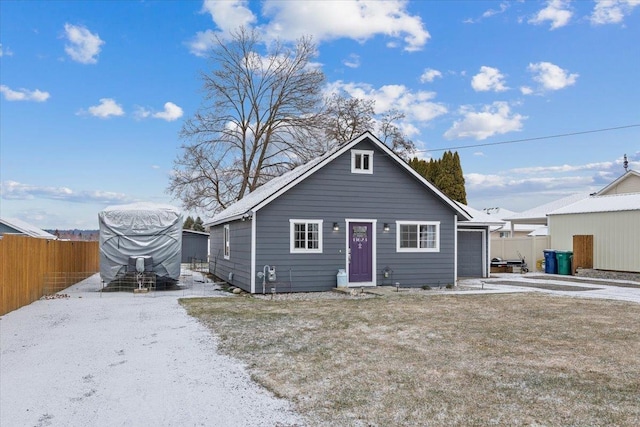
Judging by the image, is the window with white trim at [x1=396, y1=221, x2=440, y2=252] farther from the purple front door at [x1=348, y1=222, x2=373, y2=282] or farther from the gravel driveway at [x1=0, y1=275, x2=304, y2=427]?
the gravel driveway at [x1=0, y1=275, x2=304, y2=427]

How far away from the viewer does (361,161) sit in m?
14.9

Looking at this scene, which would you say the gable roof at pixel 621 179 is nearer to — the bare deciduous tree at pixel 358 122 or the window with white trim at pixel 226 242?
the bare deciduous tree at pixel 358 122

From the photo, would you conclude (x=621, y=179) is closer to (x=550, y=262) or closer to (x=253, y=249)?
(x=550, y=262)

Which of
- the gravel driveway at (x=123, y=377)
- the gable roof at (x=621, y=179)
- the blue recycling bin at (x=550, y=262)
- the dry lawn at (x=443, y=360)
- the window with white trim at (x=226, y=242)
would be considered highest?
the gable roof at (x=621, y=179)

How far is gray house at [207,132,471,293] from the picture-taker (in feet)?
45.5

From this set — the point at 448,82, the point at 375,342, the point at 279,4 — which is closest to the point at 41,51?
the point at 279,4

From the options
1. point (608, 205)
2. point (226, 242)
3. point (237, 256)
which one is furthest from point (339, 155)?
point (608, 205)

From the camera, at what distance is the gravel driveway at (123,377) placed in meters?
4.45

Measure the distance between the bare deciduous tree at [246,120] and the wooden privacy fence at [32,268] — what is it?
46.0ft

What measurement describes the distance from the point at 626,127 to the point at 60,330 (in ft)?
72.2

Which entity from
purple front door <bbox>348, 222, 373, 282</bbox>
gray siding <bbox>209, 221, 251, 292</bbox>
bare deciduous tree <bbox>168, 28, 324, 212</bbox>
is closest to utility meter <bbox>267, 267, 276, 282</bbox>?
gray siding <bbox>209, 221, 251, 292</bbox>

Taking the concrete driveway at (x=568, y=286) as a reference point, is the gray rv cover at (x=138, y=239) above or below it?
above

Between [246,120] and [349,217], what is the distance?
20.8 meters

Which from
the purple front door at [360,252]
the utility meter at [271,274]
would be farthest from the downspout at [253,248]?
the purple front door at [360,252]
